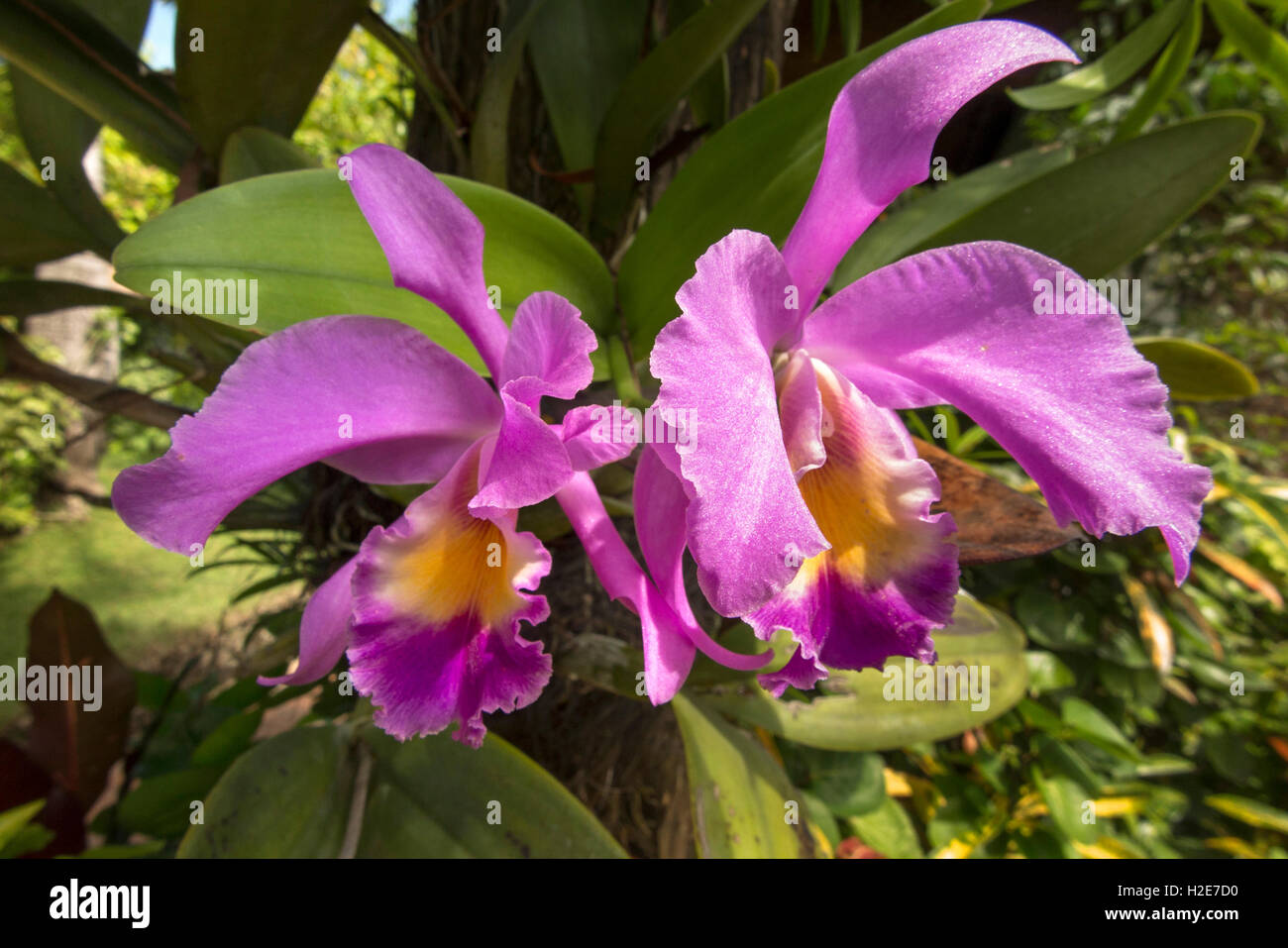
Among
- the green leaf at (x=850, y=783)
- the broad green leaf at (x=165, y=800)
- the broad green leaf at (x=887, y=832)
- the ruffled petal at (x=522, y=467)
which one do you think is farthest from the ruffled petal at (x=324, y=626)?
the broad green leaf at (x=887, y=832)

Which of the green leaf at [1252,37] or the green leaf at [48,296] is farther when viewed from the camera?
the green leaf at [48,296]

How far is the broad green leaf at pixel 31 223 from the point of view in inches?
27.2

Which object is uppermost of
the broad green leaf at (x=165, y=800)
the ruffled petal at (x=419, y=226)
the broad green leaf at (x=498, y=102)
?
the broad green leaf at (x=498, y=102)

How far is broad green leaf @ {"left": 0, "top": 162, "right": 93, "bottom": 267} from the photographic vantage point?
69cm

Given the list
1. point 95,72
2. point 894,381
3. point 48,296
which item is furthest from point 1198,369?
point 48,296

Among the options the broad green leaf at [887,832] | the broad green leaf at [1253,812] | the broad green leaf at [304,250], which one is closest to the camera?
the broad green leaf at [304,250]

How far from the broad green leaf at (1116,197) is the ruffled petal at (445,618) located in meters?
0.41

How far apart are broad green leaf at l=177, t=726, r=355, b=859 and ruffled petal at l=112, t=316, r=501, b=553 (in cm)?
28

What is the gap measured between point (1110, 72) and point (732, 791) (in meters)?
0.88

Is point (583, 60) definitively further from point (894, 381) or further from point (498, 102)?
point (894, 381)

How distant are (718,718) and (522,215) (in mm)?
488

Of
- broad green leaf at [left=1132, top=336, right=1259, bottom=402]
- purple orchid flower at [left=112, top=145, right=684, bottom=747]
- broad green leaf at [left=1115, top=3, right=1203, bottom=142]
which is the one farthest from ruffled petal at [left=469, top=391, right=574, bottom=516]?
broad green leaf at [left=1115, top=3, right=1203, bottom=142]

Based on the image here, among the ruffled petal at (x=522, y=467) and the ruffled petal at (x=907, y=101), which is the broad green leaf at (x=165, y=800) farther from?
the ruffled petal at (x=907, y=101)

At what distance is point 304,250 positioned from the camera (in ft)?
1.35
